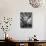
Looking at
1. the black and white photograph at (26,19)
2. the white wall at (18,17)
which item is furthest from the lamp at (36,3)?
the black and white photograph at (26,19)

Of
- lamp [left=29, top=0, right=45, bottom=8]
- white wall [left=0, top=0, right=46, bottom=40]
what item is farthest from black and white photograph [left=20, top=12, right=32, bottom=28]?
lamp [left=29, top=0, right=45, bottom=8]

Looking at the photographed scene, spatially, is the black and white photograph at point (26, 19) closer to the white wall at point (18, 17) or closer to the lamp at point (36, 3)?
the white wall at point (18, 17)

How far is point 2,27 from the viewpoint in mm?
4930

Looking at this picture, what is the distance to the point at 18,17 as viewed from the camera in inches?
197

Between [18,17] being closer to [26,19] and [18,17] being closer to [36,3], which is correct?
[26,19]

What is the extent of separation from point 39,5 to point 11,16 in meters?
1.21

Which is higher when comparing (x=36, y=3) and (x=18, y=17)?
(x=36, y=3)

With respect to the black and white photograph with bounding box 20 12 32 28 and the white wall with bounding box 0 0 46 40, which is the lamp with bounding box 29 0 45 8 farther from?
the black and white photograph with bounding box 20 12 32 28

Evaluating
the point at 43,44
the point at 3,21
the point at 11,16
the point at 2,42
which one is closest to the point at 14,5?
the point at 11,16

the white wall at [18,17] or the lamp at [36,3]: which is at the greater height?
the lamp at [36,3]

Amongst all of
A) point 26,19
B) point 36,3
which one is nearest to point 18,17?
point 26,19

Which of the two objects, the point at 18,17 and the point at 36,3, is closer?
the point at 18,17

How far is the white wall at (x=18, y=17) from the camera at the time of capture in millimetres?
4961

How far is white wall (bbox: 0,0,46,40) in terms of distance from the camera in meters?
4.96
